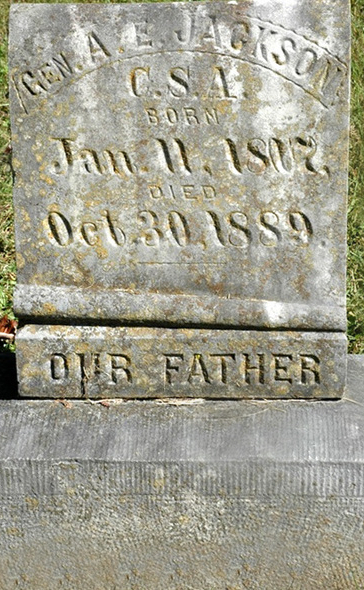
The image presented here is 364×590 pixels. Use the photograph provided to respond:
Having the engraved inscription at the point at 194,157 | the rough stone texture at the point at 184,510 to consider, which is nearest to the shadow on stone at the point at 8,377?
the rough stone texture at the point at 184,510

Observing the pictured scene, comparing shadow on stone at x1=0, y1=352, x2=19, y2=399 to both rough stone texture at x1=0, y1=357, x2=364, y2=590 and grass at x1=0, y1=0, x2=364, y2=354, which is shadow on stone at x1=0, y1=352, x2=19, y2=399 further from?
grass at x1=0, y1=0, x2=364, y2=354

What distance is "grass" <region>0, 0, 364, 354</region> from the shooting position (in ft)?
16.1

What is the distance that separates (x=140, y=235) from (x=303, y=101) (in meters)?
0.66

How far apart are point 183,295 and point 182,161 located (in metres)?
0.43

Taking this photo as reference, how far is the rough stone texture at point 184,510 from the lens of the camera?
A: 3.09 metres

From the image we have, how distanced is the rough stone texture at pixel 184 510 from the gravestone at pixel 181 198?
0.26 meters

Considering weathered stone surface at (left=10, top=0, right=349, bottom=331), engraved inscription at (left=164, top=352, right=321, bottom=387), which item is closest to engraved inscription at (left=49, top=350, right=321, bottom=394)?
engraved inscription at (left=164, top=352, right=321, bottom=387)

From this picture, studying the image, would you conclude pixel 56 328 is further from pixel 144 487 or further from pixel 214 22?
pixel 214 22

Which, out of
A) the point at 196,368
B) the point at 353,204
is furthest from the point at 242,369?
the point at 353,204

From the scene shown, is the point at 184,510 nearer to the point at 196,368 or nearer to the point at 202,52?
the point at 196,368

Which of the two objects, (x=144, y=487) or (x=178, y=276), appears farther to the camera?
(x=178, y=276)

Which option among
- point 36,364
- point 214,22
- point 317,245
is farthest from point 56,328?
point 214,22

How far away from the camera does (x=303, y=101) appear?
3131 millimetres

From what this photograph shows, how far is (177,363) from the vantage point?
3.36 metres
